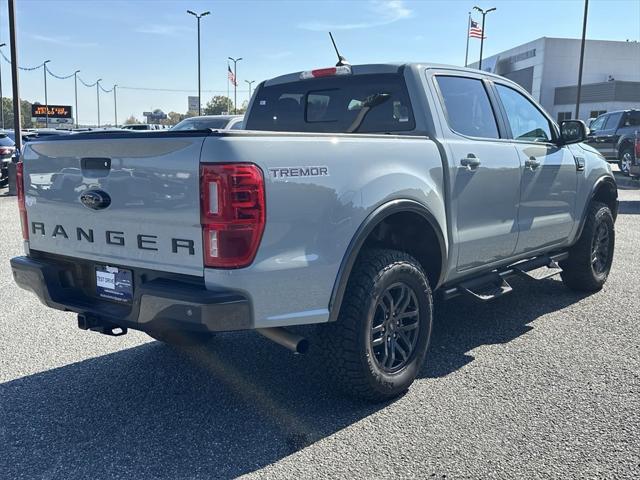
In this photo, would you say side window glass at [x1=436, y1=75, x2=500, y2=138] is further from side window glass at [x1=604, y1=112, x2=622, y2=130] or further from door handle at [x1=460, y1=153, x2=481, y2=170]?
side window glass at [x1=604, y1=112, x2=622, y2=130]

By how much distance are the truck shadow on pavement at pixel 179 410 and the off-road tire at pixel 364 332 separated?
6.2 inches

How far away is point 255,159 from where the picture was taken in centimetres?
271

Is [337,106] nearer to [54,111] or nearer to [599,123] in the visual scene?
[599,123]

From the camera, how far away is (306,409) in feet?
11.3

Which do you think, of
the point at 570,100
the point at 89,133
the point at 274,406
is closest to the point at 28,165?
the point at 89,133

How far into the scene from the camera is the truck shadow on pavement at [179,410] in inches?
114

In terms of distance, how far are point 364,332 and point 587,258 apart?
3422 millimetres

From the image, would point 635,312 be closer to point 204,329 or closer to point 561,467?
point 561,467

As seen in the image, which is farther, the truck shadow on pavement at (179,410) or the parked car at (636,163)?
the parked car at (636,163)

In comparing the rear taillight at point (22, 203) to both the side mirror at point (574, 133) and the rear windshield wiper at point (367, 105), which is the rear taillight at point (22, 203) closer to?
the rear windshield wiper at point (367, 105)

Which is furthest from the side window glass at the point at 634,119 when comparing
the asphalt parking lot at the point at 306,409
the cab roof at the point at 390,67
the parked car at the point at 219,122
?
the cab roof at the point at 390,67

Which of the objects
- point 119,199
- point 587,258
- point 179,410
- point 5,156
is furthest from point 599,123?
point 119,199

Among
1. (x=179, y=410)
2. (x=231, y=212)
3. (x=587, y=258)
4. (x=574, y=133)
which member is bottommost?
(x=179, y=410)

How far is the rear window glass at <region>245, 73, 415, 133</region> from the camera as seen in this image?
414 centimetres
